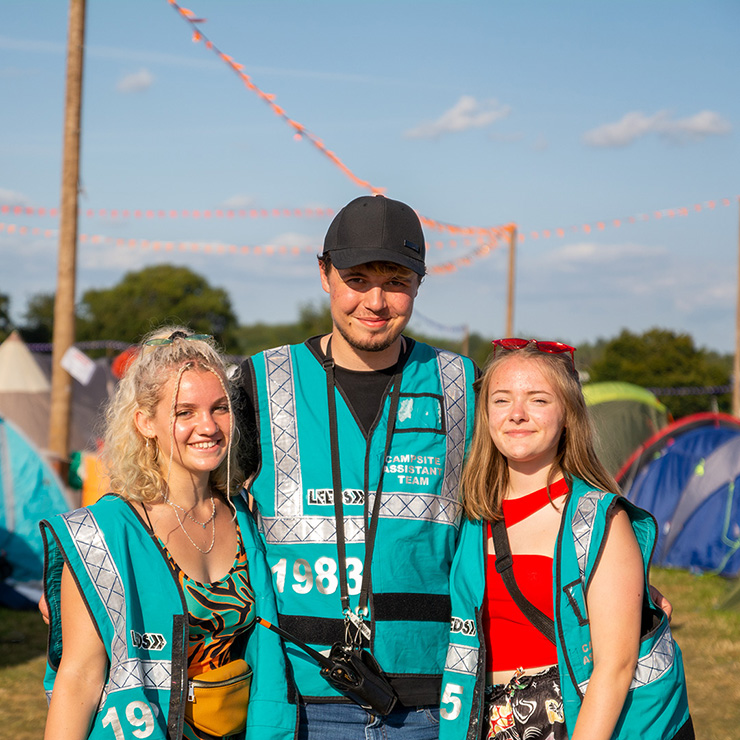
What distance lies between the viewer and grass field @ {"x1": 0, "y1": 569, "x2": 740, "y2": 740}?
5023 mm

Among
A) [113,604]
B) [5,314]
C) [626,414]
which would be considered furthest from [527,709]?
[5,314]

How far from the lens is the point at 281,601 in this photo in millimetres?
2367

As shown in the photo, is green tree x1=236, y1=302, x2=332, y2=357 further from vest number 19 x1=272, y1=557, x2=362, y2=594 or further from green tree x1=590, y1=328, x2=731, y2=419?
green tree x1=590, y1=328, x2=731, y2=419

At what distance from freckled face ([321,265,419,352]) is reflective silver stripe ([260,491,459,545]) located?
45 centimetres

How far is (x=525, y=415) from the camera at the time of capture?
2.38 m

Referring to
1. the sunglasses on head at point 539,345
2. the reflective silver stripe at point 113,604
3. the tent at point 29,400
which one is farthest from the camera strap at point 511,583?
the tent at point 29,400

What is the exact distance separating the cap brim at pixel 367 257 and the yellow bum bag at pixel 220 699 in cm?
114

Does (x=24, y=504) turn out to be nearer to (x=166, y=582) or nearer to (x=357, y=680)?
(x=166, y=582)

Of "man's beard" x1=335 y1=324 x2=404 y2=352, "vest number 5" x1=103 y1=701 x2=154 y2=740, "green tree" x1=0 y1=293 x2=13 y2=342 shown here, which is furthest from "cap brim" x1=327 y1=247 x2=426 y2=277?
"green tree" x1=0 y1=293 x2=13 y2=342

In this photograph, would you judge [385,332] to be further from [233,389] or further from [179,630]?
[179,630]

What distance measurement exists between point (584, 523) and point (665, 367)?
2629cm

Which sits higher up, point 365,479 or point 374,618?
point 365,479

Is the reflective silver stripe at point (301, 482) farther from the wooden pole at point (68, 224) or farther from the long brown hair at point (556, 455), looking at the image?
the wooden pole at point (68, 224)

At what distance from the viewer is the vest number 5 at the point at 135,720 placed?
2.03 m
